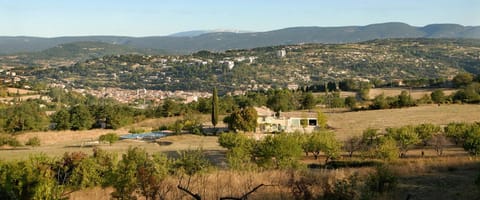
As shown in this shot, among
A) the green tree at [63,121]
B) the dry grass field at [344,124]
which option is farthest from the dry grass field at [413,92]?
the green tree at [63,121]

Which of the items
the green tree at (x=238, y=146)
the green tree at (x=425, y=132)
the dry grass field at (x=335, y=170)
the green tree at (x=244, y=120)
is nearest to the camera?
the dry grass field at (x=335, y=170)

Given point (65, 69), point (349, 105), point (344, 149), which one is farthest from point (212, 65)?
point (344, 149)

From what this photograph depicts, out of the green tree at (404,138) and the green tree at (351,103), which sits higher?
the green tree at (404,138)

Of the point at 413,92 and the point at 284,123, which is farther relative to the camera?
the point at 413,92

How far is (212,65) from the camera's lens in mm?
141375

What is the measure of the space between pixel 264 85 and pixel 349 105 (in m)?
51.1

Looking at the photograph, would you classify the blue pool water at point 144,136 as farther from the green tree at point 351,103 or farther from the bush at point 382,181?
the bush at point 382,181

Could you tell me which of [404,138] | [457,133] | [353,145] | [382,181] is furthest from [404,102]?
[382,181]

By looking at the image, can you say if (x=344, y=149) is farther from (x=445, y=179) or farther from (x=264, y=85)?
(x=264, y=85)

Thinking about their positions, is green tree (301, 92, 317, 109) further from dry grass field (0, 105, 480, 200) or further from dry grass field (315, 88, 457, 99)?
dry grass field (315, 88, 457, 99)

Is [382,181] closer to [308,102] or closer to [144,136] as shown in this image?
[144,136]

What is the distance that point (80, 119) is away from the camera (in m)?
52.9

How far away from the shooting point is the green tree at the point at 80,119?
5228 centimetres

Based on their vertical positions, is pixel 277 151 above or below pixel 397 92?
above
